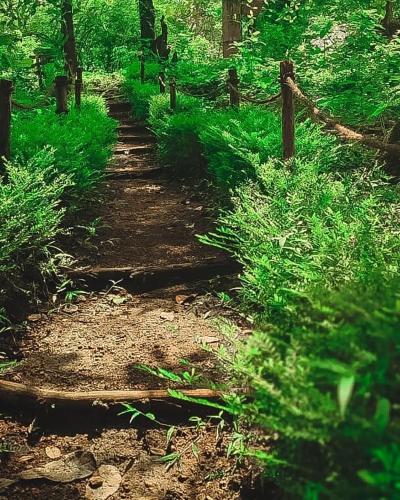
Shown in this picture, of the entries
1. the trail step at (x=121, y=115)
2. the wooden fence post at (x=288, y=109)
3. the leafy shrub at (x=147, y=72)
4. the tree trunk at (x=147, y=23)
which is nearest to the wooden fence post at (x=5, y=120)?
the wooden fence post at (x=288, y=109)

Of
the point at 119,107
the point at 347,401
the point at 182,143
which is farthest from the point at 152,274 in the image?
the point at 119,107

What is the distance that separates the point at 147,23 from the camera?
18.2 meters

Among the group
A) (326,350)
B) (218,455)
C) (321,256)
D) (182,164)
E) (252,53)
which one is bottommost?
(218,455)

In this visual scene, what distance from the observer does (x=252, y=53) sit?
27.2 feet

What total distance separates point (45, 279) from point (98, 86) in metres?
15.3

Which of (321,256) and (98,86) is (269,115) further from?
(98,86)

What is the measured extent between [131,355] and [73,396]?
2.01ft

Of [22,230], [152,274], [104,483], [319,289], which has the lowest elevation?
[104,483]

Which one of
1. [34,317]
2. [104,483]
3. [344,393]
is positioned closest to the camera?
[344,393]

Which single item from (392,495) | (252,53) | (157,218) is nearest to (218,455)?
(392,495)

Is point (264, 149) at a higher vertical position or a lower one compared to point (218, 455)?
higher

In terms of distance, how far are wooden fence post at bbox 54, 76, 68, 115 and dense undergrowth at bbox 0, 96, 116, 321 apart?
A: 5.31 ft

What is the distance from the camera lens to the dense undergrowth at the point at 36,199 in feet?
11.7

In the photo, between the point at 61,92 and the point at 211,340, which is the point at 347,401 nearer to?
the point at 211,340
